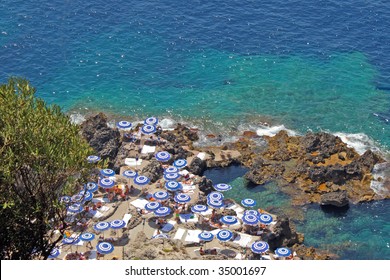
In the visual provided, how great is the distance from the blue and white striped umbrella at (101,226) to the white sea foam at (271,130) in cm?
2854

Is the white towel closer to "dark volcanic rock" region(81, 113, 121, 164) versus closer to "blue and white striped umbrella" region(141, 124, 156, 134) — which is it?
"dark volcanic rock" region(81, 113, 121, 164)

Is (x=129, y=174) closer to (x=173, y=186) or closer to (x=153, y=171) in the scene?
(x=153, y=171)

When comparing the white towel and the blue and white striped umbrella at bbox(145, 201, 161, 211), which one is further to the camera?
the blue and white striped umbrella at bbox(145, 201, 161, 211)

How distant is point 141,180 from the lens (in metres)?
68.8

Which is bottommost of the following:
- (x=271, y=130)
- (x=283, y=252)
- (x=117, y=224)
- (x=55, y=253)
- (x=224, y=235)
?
(x=271, y=130)

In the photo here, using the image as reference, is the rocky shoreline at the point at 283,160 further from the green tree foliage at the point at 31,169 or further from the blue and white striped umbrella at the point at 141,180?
the green tree foliage at the point at 31,169

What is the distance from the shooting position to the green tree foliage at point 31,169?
36594 mm

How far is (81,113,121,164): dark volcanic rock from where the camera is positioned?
249ft

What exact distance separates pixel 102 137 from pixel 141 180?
425 inches

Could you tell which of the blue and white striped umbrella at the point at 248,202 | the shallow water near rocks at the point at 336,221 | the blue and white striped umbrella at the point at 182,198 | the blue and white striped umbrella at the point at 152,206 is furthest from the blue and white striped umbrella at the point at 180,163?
the blue and white striped umbrella at the point at 248,202

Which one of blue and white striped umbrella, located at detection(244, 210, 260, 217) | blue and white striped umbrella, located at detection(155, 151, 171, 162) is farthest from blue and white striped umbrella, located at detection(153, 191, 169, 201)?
blue and white striped umbrella, located at detection(244, 210, 260, 217)

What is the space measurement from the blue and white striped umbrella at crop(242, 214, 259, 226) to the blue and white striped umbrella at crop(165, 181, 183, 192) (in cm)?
823

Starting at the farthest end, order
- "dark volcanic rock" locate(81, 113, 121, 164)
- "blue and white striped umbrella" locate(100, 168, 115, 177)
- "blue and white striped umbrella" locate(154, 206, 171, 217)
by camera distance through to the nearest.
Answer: "dark volcanic rock" locate(81, 113, 121, 164)
"blue and white striped umbrella" locate(100, 168, 115, 177)
"blue and white striped umbrella" locate(154, 206, 171, 217)

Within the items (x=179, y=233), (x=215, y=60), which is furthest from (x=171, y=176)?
(x=215, y=60)
